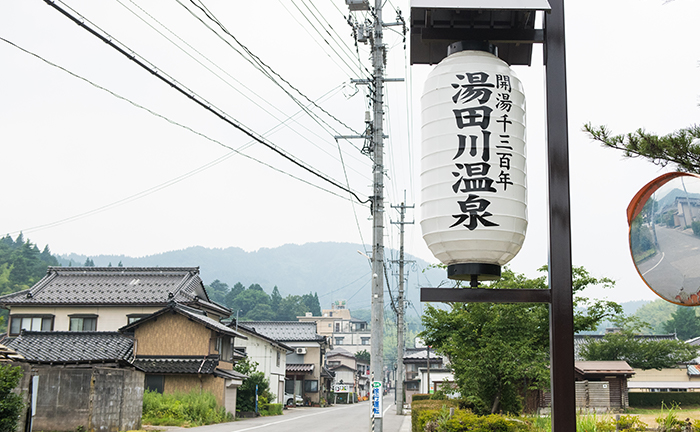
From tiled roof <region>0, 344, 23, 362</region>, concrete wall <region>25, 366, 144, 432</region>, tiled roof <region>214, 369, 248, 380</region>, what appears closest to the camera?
tiled roof <region>0, 344, 23, 362</region>

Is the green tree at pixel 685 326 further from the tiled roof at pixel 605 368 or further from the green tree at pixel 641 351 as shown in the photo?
the tiled roof at pixel 605 368

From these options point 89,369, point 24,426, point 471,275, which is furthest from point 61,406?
point 471,275

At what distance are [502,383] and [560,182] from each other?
15534mm

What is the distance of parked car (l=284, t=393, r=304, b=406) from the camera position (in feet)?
163

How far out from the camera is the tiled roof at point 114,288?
37406 mm

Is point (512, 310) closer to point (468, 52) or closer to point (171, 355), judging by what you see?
point (468, 52)

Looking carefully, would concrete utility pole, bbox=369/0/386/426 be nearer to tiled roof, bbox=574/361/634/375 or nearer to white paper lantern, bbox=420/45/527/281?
white paper lantern, bbox=420/45/527/281

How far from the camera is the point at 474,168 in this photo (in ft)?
15.4

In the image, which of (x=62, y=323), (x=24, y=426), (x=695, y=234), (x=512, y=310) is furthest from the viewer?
(x=62, y=323)

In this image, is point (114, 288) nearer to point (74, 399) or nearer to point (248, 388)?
point (248, 388)

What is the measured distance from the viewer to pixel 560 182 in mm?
4859

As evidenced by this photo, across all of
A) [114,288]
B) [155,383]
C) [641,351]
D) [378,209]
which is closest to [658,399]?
[641,351]

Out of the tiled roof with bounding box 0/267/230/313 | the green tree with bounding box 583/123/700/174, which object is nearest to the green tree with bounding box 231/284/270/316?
the tiled roof with bounding box 0/267/230/313

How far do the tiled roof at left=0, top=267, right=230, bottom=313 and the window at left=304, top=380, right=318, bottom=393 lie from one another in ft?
53.3
